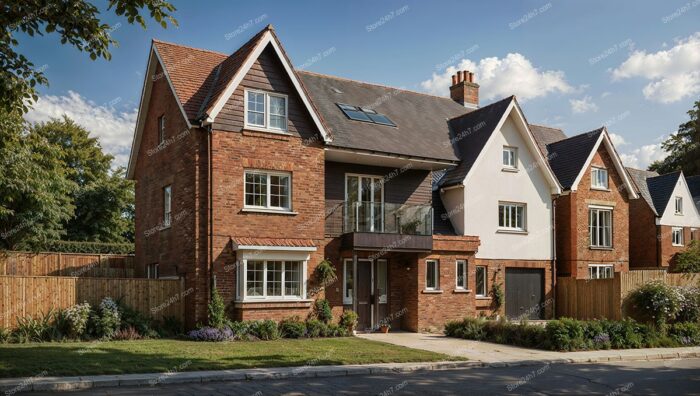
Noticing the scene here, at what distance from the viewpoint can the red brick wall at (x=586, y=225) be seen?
28.4 m

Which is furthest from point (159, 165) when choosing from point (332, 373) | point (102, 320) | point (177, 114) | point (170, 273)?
point (332, 373)

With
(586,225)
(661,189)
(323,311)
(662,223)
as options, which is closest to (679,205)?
(661,189)

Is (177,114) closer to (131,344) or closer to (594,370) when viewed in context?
(131,344)

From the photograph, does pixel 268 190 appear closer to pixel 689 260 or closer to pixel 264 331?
pixel 264 331

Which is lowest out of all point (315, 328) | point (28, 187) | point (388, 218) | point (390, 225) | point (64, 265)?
point (315, 328)

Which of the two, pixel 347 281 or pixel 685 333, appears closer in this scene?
pixel 685 333

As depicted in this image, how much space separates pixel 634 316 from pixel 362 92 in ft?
43.8

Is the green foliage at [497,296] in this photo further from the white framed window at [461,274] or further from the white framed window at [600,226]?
the white framed window at [600,226]

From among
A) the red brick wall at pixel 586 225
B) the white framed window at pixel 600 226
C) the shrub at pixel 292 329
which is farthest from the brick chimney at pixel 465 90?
the shrub at pixel 292 329

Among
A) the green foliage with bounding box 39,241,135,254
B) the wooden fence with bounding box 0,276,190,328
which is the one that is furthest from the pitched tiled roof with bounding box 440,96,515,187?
the green foliage with bounding box 39,241,135,254

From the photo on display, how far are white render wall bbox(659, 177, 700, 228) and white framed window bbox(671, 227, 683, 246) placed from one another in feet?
0.80

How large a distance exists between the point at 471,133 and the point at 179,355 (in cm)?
1620

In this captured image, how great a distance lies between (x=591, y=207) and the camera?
29.2 m

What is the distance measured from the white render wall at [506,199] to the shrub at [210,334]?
10.6 meters
